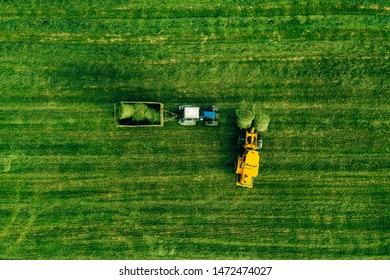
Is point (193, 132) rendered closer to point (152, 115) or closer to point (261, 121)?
point (152, 115)

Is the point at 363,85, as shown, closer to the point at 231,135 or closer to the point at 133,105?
the point at 231,135

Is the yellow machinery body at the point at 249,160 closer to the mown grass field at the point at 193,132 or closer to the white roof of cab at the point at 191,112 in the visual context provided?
the mown grass field at the point at 193,132

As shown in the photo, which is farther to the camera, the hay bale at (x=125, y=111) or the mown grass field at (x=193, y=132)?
the mown grass field at (x=193, y=132)

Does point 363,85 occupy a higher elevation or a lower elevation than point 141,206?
higher

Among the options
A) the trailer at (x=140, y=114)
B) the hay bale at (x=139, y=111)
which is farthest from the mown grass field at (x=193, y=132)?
the hay bale at (x=139, y=111)
